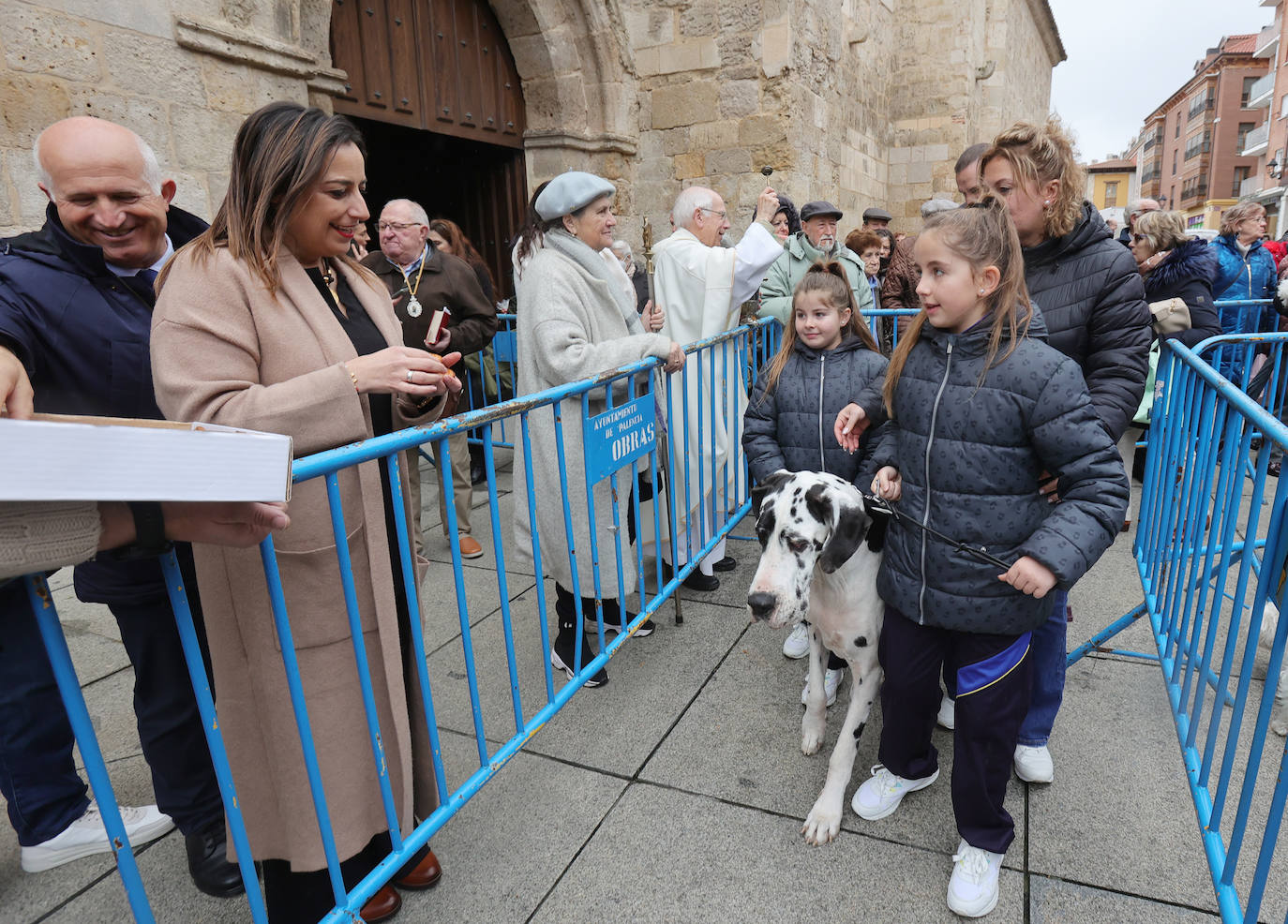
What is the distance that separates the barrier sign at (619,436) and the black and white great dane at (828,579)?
59 cm

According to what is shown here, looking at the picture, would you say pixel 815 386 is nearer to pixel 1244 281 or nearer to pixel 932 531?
pixel 932 531

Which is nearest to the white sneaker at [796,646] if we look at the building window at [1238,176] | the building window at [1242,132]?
the building window at [1238,176]

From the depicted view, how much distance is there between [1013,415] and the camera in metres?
1.93

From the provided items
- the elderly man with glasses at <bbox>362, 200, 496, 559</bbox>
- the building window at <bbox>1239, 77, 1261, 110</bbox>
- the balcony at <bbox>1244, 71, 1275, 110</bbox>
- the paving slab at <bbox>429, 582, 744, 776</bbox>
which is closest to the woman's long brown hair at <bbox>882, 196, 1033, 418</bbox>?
the paving slab at <bbox>429, 582, 744, 776</bbox>

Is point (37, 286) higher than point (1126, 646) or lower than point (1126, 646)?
higher

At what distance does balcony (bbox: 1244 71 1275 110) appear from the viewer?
166 feet

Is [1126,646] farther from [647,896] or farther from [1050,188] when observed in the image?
[647,896]

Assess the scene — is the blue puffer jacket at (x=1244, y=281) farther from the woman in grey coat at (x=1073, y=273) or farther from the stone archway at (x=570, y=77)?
the stone archway at (x=570, y=77)

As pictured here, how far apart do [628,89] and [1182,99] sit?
86.8m

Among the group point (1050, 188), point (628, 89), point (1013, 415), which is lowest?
point (1013, 415)

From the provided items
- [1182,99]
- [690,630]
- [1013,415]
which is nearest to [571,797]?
[690,630]

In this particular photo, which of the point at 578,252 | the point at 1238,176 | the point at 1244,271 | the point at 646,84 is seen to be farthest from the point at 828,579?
the point at 1238,176

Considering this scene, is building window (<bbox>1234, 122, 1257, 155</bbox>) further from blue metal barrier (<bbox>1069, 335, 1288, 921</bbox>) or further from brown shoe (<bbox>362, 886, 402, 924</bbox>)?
brown shoe (<bbox>362, 886, 402, 924</bbox>)

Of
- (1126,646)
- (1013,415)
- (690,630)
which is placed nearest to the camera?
(1013,415)
